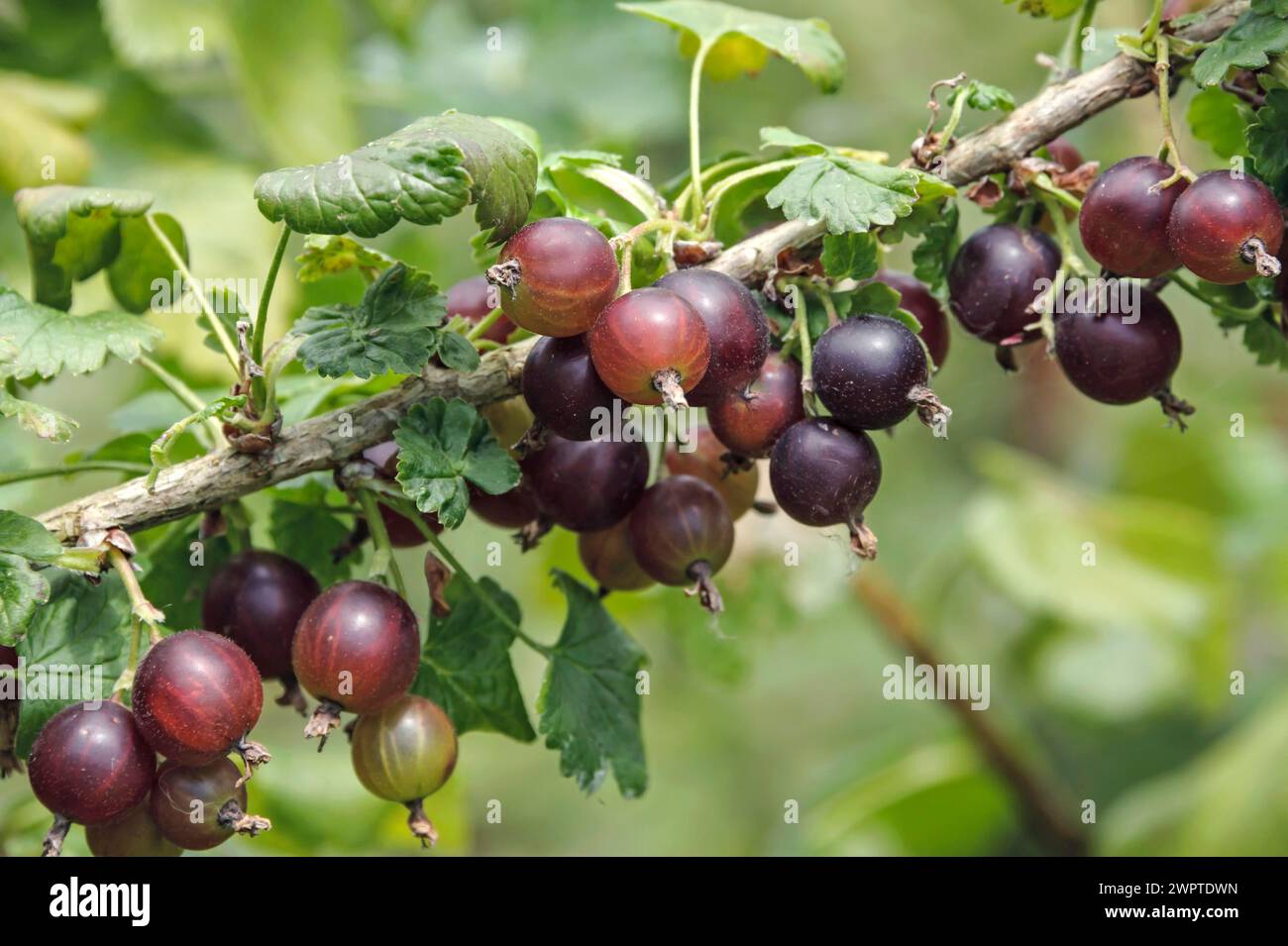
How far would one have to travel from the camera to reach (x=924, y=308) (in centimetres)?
121

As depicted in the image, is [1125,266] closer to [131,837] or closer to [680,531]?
[680,531]

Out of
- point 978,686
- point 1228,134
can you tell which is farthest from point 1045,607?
point 1228,134

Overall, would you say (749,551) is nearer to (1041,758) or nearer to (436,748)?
(1041,758)

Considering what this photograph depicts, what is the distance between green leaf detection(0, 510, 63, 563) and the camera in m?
0.94

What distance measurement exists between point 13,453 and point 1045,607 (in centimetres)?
193

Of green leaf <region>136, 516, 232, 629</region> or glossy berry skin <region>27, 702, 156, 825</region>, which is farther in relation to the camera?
green leaf <region>136, 516, 232, 629</region>

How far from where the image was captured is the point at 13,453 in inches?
50.3

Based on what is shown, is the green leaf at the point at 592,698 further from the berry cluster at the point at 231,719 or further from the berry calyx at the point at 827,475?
the berry calyx at the point at 827,475

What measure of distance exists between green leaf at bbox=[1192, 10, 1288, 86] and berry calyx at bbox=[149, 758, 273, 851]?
0.97 m

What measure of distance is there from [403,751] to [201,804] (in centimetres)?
17

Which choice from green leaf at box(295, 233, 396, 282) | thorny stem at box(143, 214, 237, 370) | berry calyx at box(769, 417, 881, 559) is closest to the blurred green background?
berry calyx at box(769, 417, 881, 559)

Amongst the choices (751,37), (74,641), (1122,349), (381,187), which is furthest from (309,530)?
(1122,349)

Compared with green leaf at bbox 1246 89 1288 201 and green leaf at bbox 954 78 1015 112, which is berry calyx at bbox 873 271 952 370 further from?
green leaf at bbox 1246 89 1288 201

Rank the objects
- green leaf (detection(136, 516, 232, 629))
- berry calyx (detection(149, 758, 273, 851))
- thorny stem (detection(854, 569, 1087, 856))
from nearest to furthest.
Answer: berry calyx (detection(149, 758, 273, 851))
green leaf (detection(136, 516, 232, 629))
thorny stem (detection(854, 569, 1087, 856))
